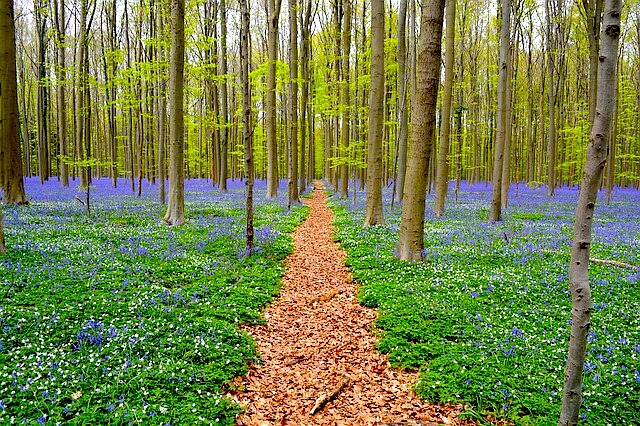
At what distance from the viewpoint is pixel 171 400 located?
4168mm

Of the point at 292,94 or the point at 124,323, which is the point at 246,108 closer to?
the point at 124,323

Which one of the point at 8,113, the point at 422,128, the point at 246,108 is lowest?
the point at 422,128

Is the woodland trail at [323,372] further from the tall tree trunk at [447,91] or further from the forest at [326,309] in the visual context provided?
the tall tree trunk at [447,91]

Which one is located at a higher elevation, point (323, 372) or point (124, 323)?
point (124, 323)

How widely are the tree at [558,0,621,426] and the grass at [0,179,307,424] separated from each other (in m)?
3.39

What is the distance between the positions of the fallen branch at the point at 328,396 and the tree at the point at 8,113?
15147mm

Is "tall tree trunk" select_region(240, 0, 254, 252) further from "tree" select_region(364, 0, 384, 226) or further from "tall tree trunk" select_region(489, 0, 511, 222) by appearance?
"tall tree trunk" select_region(489, 0, 511, 222)

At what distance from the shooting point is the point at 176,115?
13.6 metres

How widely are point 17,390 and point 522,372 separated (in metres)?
5.81

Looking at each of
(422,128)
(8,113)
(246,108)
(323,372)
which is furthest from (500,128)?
(8,113)

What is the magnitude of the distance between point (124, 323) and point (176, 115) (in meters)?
9.73

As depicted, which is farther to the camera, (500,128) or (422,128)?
(500,128)

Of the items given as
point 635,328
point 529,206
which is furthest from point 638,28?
point 635,328

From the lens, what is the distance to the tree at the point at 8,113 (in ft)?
44.0
